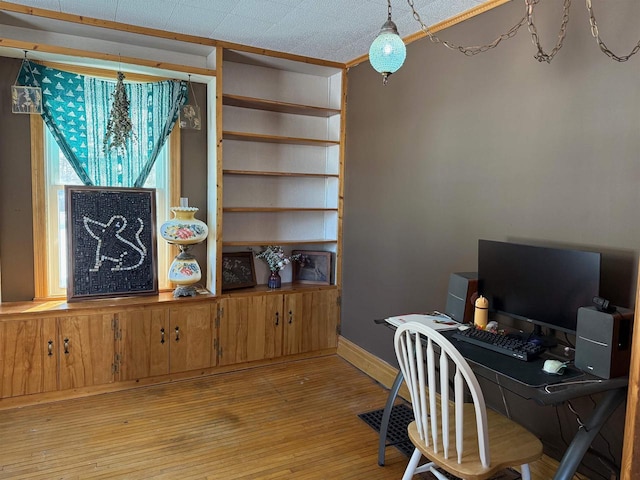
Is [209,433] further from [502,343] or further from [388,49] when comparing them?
[388,49]

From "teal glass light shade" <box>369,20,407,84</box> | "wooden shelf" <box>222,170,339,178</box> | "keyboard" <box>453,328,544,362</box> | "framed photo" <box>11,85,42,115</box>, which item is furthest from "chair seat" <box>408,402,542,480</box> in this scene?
"framed photo" <box>11,85,42,115</box>

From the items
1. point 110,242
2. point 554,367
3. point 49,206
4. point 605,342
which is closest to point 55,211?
point 49,206

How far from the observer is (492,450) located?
71.2 inches

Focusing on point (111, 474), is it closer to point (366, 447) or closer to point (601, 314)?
point (366, 447)

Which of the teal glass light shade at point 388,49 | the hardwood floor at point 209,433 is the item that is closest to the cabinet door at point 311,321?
the hardwood floor at point 209,433

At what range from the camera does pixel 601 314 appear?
176 centimetres

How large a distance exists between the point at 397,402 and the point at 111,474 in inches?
71.4

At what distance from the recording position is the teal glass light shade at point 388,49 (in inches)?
79.4

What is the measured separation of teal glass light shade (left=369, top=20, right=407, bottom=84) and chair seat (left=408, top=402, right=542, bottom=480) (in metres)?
1.62

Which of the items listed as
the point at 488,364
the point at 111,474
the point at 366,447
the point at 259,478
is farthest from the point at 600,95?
the point at 111,474

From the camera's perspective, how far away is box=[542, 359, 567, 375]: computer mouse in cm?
179

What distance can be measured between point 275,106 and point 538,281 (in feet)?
8.27

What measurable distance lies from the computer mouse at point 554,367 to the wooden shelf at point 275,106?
2743mm

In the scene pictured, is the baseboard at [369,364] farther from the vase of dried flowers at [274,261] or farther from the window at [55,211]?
the window at [55,211]
